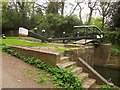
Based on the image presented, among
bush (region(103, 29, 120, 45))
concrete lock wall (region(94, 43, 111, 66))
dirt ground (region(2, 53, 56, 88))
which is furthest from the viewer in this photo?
bush (region(103, 29, 120, 45))

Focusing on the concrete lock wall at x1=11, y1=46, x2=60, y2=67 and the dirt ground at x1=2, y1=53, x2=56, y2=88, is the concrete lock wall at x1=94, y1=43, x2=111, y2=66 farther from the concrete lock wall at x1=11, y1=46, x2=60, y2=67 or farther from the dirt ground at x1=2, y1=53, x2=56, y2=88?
the dirt ground at x1=2, y1=53, x2=56, y2=88

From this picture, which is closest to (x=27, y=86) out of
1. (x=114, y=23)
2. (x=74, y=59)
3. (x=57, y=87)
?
(x=57, y=87)

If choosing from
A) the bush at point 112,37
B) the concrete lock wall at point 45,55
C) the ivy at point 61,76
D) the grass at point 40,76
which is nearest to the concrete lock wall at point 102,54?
the bush at point 112,37

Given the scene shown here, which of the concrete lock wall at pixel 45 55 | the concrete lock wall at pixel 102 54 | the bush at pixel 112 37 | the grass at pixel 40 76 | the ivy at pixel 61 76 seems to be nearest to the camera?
the grass at pixel 40 76

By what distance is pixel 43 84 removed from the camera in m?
4.02

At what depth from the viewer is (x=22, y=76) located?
418 cm

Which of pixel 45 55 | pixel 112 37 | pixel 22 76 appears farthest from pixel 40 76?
pixel 112 37

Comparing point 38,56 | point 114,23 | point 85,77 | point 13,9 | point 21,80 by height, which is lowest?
point 85,77

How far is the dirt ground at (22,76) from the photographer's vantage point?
12.5ft

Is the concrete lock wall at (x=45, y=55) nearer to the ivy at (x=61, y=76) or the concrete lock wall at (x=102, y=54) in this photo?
the ivy at (x=61, y=76)

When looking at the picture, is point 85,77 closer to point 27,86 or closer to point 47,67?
point 47,67

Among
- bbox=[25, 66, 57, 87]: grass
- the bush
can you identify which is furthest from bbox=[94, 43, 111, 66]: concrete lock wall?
bbox=[25, 66, 57, 87]: grass

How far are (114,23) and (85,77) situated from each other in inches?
352

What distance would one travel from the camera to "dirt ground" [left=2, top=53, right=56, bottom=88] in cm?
381
